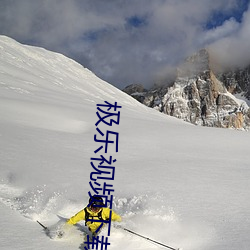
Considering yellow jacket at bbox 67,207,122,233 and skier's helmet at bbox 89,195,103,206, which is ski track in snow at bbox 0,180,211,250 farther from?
skier's helmet at bbox 89,195,103,206

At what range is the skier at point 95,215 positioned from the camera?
5.30 m

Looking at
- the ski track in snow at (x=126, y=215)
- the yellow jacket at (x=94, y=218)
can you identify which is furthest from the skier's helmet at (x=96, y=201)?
the ski track in snow at (x=126, y=215)

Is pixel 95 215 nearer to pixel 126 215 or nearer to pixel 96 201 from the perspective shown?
pixel 96 201

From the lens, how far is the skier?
5.30m

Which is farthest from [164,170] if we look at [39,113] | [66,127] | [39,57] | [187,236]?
[39,57]

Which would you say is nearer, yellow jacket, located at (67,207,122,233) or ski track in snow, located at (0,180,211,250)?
ski track in snow, located at (0,180,211,250)

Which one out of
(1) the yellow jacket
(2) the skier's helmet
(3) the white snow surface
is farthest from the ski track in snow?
(2) the skier's helmet

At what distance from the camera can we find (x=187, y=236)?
5297 millimetres

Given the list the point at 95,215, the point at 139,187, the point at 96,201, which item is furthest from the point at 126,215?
the point at 139,187

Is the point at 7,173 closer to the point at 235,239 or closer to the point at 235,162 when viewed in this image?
the point at 235,239

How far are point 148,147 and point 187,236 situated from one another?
6.68 metres

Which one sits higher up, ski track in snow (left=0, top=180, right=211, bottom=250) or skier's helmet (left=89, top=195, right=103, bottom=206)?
skier's helmet (left=89, top=195, right=103, bottom=206)

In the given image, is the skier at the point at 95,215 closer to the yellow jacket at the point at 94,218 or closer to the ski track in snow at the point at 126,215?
the yellow jacket at the point at 94,218

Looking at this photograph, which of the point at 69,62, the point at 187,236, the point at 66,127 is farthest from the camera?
the point at 69,62
